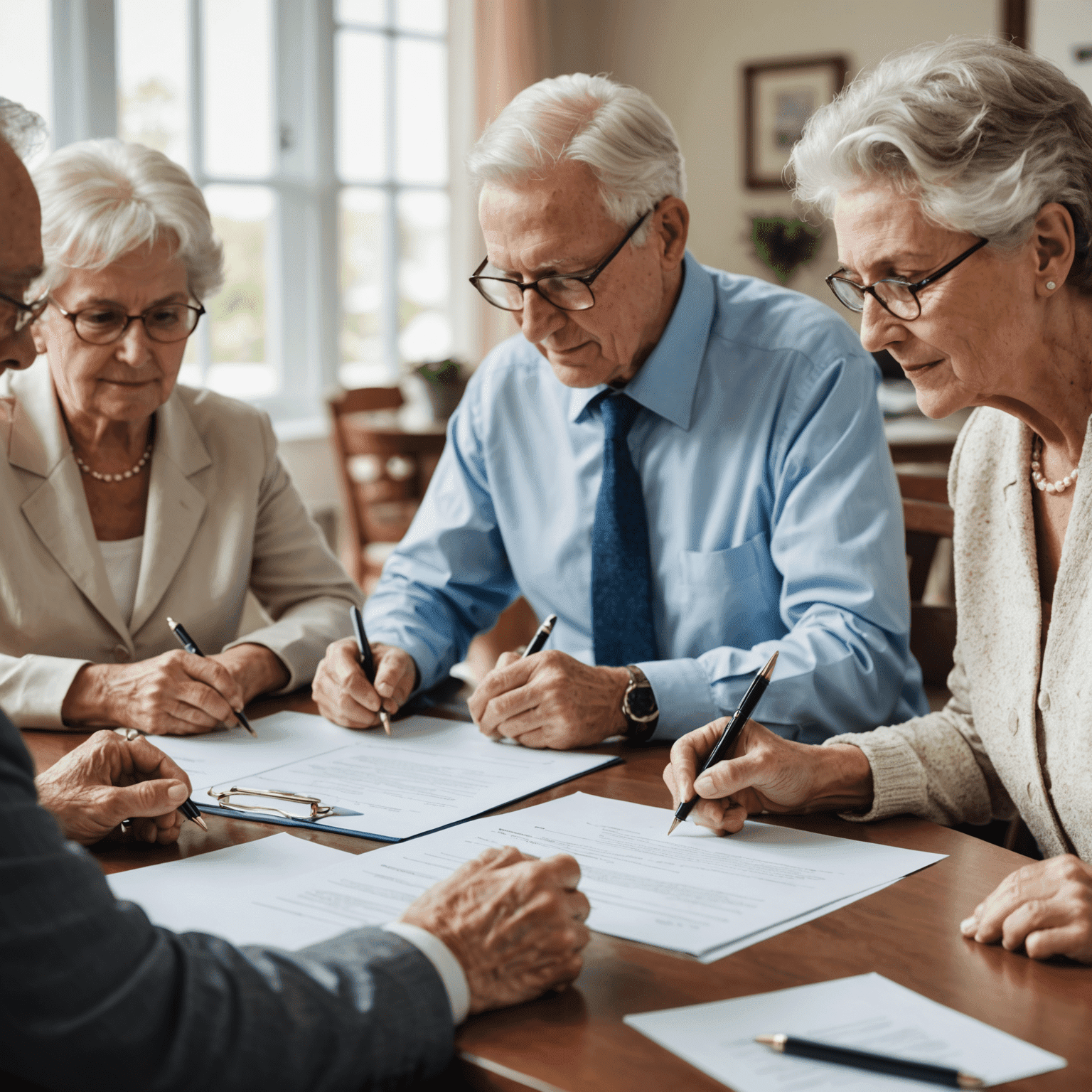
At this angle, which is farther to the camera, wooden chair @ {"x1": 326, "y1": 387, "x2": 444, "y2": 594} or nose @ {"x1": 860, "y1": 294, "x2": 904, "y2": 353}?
wooden chair @ {"x1": 326, "y1": 387, "x2": 444, "y2": 594}

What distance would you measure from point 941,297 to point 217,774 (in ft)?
2.98

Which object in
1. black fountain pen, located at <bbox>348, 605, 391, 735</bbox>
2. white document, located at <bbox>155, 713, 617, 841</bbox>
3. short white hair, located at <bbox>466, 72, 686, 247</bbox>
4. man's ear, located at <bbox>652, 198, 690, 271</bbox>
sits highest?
short white hair, located at <bbox>466, 72, 686, 247</bbox>

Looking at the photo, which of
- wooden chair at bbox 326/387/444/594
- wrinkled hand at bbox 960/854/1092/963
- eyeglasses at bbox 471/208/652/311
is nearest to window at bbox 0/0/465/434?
wooden chair at bbox 326/387/444/594

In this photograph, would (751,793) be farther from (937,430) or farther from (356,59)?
(356,59)

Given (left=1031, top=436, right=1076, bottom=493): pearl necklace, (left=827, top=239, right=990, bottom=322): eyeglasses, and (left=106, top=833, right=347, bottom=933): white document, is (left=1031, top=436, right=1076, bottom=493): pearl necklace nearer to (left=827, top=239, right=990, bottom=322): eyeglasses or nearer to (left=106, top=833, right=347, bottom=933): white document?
(left=827, top=239, right=990, bottom=322): eyeglasses

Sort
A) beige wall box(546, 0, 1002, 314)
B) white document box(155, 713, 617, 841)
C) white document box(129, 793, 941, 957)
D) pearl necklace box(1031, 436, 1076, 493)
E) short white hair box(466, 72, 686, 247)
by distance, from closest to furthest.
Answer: white document box(129, 793, 941, 957) → white document box(155, 713, 617, 841) → pearl necklace box(1031, 436, 1076, 493) → short white hair box(466, 72, 686, 247) → beige wall box(546, 0, 1002, 314)

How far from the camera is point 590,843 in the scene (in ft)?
3.64

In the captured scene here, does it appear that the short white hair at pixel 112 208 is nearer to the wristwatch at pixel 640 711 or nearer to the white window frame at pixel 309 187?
the wristwatch at pixel 640 711

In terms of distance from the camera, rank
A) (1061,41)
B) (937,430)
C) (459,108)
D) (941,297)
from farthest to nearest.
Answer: (459,108)
(1061,41)
(937,430)
(941,297)

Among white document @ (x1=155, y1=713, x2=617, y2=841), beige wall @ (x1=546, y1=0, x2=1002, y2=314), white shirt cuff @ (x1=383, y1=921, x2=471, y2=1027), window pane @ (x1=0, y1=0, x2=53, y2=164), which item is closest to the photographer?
white shirt cuff @ (x1=383, y1=921, x2=471, y2=1027)

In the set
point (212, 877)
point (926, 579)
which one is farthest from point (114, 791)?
point (926, 579)

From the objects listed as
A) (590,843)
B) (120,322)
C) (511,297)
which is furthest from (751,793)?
(120,322)

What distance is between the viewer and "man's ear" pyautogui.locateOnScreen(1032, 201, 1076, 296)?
1.18 metres

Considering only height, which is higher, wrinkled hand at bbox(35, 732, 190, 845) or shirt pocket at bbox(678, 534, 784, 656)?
shirt pocket at bbox(678, 534, 784, 656)
